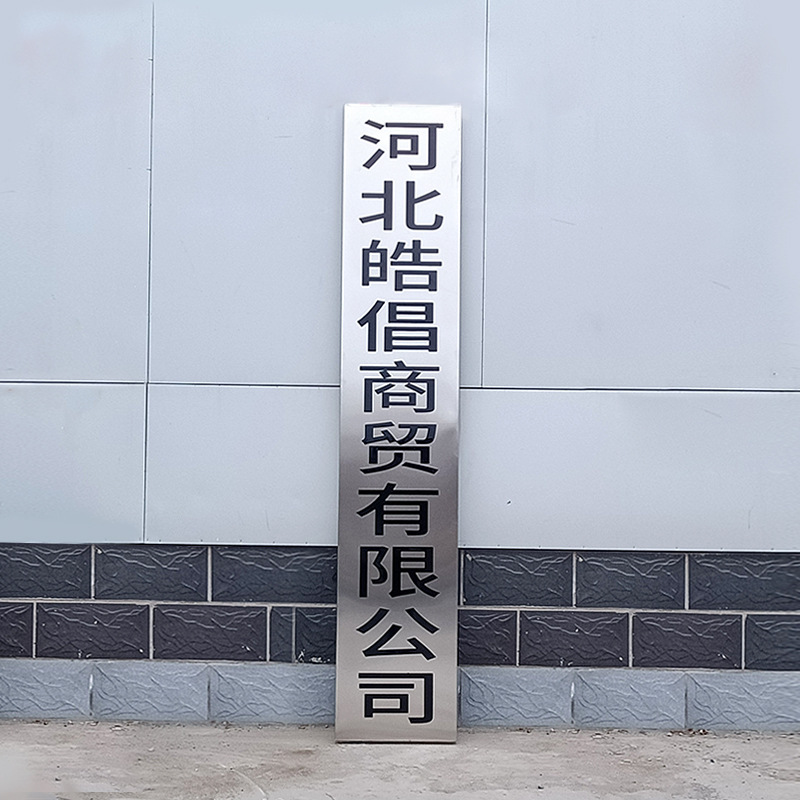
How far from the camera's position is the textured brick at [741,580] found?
5.00 m

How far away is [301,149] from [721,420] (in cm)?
226

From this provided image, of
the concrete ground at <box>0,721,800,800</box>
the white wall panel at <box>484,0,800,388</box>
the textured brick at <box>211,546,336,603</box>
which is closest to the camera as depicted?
the concrete ground at <box>0,721,800,800</box>

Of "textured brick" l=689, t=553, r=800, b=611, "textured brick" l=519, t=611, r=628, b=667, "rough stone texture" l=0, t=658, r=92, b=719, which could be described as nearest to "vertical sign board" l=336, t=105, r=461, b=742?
"textured brick" l=519, t=611, r=628, b=667

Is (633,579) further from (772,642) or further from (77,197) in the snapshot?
(77,197)

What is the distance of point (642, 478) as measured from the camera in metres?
4.99

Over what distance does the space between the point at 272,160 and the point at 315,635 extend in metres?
2.18

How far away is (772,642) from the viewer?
503cm

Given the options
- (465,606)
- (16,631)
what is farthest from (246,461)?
(16,631)

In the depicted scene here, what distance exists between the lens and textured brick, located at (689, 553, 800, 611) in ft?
16.4

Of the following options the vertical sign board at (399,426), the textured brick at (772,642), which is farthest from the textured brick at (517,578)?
the textured brick at (772,642)

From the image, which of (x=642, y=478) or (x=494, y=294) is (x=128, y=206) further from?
(x=642, y=478)

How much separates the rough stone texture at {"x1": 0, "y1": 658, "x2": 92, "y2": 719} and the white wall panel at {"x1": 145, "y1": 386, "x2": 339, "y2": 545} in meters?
0.87

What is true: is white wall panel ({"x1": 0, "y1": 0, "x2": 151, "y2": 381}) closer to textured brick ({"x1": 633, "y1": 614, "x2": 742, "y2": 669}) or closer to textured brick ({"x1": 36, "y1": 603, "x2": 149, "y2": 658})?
textured brick ({"x1": 36, "y1": 603, "x2": 149, "y2": 658})

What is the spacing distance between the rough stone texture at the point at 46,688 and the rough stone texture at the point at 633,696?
2.29m
